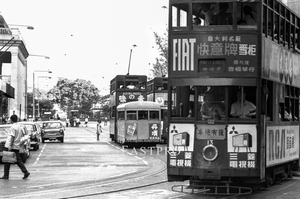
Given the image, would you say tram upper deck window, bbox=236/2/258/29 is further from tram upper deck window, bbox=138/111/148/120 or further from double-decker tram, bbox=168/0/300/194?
tram upper deck window, bbox=138/111/148/120

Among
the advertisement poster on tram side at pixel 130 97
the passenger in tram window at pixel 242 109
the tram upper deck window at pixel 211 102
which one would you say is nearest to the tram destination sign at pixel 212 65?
the tram upper deck window at pixel 211 102

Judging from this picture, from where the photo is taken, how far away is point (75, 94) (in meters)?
165

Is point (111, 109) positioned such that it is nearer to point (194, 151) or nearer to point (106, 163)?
point (106, 163)

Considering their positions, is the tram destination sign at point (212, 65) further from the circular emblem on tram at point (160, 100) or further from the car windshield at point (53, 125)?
the car windshield at point (53, 125)

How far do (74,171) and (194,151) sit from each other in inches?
372

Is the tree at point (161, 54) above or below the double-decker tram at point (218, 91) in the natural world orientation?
above

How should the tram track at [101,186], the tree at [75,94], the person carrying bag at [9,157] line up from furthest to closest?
the tree at [75,94], the person carrying bag at [9,157], the tram track at [101,186]

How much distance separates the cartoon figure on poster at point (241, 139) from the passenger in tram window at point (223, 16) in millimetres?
2027

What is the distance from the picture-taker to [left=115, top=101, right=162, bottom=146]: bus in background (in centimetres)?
3903

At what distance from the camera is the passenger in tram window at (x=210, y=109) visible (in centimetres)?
1397

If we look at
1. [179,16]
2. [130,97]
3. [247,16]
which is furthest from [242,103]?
[130,97]

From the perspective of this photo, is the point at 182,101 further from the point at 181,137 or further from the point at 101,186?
the point at 101,186

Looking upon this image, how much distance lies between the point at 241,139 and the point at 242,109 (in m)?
0.60

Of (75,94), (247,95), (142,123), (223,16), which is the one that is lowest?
(142,123)
